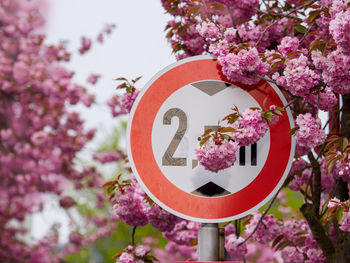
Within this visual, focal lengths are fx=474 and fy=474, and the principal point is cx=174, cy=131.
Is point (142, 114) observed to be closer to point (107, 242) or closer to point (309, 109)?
point (309, 109)

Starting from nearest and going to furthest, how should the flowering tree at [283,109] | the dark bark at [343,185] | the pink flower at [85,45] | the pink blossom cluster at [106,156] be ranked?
the flowering tree at [283,109], the dark bark at [343,185], the pink flower at [85,45], the pink blossom cluster at [106,156]

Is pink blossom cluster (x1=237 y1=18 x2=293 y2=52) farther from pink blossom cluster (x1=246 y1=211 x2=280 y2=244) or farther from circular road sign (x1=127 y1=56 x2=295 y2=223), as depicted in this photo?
pink blossom cluster (x1=246 y1=211 x2=280 y2=244)

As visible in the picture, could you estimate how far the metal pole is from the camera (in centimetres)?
181

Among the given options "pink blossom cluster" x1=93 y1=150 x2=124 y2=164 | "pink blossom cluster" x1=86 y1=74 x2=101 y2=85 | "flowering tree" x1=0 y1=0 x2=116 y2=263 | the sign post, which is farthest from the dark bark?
"pink blossom cluster" x1=93 y1=150 x2=124 y2=164

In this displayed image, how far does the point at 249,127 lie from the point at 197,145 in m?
0.22

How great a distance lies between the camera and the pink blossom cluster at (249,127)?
1.88m

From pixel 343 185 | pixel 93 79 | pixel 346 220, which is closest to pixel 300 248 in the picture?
pixel 343 185

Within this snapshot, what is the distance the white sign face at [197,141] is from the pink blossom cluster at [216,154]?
0.05 m

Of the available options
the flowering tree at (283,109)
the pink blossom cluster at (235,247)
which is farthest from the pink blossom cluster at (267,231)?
the pink blossom cluster at (235,247)

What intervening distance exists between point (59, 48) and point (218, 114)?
770cm

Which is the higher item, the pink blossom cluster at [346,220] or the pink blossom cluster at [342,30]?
the pink blossom cluster at [342,30]

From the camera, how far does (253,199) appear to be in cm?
189

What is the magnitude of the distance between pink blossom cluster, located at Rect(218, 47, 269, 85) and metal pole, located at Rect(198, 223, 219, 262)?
617 millimetres

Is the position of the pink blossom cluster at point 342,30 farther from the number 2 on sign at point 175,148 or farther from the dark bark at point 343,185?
the dark bark at point 343,185
